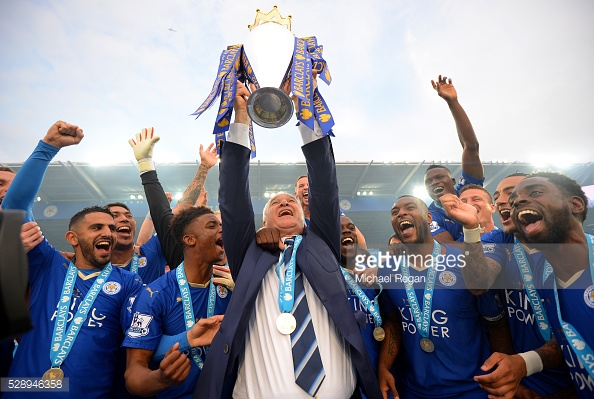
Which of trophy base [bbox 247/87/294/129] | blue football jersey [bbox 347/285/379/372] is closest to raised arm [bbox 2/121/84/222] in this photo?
trophy base [bbox 247/87/294/129]

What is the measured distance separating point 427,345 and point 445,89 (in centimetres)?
279

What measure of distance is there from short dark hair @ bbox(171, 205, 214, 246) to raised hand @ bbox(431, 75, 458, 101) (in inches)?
113

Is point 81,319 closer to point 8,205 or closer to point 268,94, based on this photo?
point 8,205

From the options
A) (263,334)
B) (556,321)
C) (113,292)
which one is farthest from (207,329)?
(556,321)

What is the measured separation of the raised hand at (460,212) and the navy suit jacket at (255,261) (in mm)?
732

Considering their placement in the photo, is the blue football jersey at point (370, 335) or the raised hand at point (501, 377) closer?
the raised hand at point (501, 377)

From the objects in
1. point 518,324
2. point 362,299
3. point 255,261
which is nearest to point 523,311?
point 518,324

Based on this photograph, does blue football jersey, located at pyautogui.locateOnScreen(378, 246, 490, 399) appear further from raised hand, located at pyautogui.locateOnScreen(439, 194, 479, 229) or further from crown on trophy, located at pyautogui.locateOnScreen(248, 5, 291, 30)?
crown on trophy, located at pyautogui.locateOnScreen(248, 5, 291, 30)

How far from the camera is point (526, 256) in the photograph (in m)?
2.52

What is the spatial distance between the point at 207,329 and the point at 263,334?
390 millimetres

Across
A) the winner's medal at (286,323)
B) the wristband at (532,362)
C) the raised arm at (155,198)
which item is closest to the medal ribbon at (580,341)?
the wristband at (532,362)

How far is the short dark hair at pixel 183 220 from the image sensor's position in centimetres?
302

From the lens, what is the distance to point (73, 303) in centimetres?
243

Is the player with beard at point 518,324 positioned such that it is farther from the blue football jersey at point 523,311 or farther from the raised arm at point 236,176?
the raised arm at point 236,176
